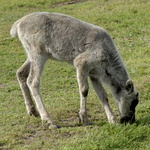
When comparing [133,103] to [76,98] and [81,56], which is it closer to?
[81,56]

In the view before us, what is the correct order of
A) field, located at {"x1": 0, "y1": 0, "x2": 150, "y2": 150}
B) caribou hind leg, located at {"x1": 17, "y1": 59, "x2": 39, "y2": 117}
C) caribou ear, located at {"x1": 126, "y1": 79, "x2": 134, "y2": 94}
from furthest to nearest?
1. caribou hind leg, located at {"x1": 17, "y1": 59, "x2": 39, "y2": 117}
2. caribou ear, located at {"x1": 126, "y1": 79, "x2": 134, "y2": 94}
3. field, located at {"x1": 0, "y1": 0, "x2": 150, "y2": 150}

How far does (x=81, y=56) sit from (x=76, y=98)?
6.73ft

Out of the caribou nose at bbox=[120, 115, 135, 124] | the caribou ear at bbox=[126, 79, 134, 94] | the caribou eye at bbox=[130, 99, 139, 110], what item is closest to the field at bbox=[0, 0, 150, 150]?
the caribou nose at bbox=[120, 115, 135, 124]

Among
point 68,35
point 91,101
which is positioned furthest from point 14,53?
point 68,35

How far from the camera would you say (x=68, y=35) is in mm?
7770

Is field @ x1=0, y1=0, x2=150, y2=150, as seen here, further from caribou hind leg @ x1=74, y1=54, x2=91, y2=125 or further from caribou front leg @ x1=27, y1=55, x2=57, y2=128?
caribou front leg @ x1=27, y1=55, x2=57, y2=128

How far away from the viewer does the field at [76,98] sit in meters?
6.54

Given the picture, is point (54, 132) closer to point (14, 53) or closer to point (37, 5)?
point (14, 53)

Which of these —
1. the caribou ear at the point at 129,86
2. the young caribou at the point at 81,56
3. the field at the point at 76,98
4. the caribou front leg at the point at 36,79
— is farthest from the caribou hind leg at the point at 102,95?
the caribou front leg at the point at 36,79

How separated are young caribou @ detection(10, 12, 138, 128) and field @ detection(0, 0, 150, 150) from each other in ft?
1.23

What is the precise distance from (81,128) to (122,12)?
11327mm

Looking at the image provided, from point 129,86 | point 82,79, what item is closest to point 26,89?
point 82,79

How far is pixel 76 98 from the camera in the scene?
9344 millimetres

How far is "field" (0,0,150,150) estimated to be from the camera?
6.54 m
